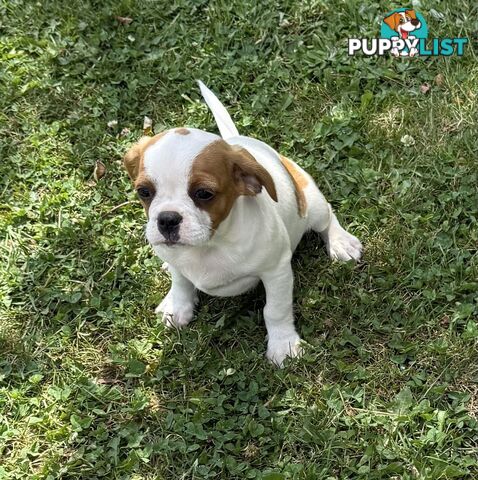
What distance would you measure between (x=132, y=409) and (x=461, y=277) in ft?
7.88

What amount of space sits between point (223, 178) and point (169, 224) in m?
0.39

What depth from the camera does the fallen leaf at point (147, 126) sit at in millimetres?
6121

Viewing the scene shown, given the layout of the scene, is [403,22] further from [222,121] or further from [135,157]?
[135,157]

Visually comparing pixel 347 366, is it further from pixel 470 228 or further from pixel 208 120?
pixel 208 120

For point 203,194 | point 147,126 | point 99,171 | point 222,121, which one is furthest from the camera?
point 147,126

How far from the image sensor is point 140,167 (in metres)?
3.81

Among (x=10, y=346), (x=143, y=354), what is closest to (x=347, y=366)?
(x=143, y=354)

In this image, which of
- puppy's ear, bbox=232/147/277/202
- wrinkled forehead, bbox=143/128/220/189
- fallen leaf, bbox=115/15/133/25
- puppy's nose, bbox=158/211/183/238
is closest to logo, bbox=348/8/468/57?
fallen leaf, bbox=115/15/133/25

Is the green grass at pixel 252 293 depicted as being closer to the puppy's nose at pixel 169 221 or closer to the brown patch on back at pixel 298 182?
the brown patch on back at pixel 298 182

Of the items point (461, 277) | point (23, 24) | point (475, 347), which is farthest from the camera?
point (23, 24)

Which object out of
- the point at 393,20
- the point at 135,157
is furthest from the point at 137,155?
the point at 393,20

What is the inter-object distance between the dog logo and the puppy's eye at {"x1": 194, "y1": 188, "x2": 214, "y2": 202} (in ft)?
10.4

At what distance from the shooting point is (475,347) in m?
4.51

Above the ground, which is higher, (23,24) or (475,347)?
(23,24)
